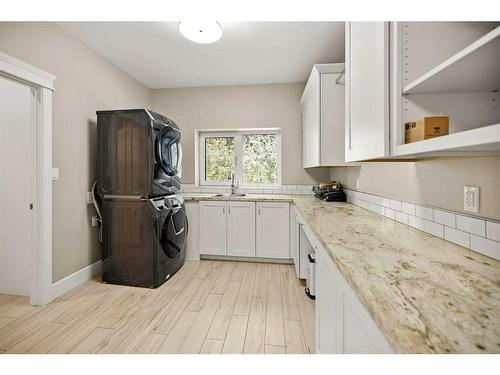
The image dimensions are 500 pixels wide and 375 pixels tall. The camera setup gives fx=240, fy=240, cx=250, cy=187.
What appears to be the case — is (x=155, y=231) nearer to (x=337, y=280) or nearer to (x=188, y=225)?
(x=188, y=225)

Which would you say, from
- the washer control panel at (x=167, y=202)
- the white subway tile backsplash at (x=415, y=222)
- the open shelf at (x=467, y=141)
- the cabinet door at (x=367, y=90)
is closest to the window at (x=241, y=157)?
the washer control panel at (x=167, y=202)

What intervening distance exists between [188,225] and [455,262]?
111 inches

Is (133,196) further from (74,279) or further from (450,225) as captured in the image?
(450,225)

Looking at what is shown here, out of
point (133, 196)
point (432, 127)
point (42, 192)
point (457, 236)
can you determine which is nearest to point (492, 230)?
point (457, 236)

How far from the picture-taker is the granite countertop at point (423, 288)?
0.47m

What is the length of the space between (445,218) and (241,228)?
2.27 metres

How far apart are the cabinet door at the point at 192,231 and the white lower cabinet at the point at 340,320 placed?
214 centimetres

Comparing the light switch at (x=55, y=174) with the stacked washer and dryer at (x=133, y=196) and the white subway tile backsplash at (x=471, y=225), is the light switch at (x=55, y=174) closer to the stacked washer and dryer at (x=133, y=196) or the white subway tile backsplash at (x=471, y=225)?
the stacked washer and dryer at (x=133, y=196)

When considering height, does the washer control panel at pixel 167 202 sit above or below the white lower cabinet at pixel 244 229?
above

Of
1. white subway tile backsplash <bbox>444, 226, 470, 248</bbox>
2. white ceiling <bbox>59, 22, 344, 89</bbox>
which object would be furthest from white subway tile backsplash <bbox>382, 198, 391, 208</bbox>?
white ceiling <bbox>59, 22, 344, 89</bbox>

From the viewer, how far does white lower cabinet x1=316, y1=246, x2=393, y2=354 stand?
0.62m

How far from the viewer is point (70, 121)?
7.68 feet

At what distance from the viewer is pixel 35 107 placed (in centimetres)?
200
